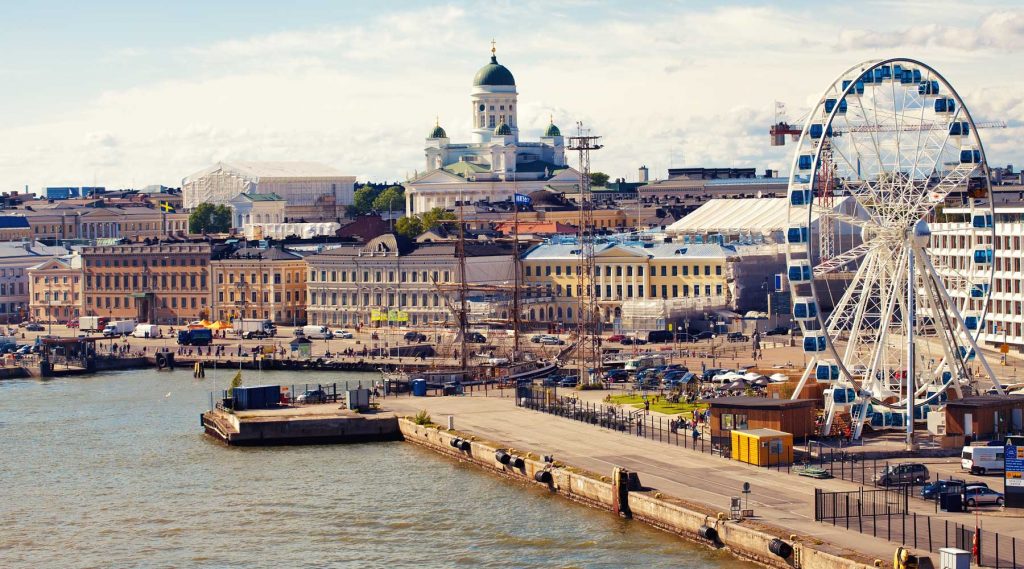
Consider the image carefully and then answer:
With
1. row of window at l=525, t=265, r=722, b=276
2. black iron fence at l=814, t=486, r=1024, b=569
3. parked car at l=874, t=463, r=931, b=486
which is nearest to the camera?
black iron fence at l=814, t=486, r=1024, b=569

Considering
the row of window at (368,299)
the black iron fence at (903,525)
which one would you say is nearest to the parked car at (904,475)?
the black iron fence at (903,525)

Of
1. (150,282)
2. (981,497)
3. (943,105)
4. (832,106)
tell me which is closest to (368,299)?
(150,282)

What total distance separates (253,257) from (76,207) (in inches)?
2690

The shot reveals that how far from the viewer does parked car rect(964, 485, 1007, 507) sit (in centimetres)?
3891

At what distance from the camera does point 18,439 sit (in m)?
60.2

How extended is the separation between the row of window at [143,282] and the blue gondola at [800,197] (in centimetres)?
6588

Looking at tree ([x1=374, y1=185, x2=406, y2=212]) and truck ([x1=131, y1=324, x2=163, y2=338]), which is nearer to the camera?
truck ([x1=131, y1=324, x2=163, y2=338])

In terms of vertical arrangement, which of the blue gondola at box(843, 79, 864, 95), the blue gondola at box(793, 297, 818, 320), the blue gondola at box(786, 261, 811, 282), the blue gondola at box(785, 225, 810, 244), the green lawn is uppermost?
the blue gondola at box(843, 79, 864, 95)

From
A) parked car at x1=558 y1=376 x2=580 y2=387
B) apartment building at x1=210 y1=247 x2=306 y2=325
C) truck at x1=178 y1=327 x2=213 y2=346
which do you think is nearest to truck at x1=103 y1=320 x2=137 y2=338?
apartment building at x1=210 y1=247 x2=306 y2=325

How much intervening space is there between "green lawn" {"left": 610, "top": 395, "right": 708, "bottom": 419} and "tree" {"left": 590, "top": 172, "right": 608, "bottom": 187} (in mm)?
123751

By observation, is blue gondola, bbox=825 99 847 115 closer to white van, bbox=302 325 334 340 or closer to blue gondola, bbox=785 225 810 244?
blue gondola, bbox=785 225 810 244

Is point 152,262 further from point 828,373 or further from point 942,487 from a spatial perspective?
point 942,487

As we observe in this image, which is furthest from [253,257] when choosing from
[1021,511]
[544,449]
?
[1021,511]

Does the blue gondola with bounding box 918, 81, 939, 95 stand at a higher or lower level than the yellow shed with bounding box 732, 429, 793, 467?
higher
